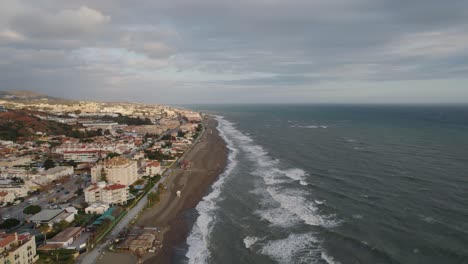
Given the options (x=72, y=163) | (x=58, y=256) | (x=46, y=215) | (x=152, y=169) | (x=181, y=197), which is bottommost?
(x=58, y=256)

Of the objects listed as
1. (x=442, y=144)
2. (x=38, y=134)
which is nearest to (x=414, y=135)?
(x=442, y=144)

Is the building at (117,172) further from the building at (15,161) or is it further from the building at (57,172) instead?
the building at (15,161)

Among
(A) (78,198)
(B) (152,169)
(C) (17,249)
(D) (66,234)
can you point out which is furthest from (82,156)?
(C) (17,249)

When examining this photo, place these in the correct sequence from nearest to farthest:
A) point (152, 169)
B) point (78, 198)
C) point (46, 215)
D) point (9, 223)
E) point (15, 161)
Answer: point (9, 223)
point (46, 215)
point (78, 198)
point (152, 169)
point (15, 161)

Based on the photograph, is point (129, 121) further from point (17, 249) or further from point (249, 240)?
point (249, 240)

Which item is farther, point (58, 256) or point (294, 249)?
point (294, 249)

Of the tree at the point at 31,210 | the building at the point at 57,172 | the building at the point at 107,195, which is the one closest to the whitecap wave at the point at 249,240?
the building at the point at 107,195

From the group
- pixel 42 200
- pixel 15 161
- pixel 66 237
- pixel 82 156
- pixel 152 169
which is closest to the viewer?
pixel 66 237

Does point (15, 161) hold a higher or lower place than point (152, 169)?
lower
